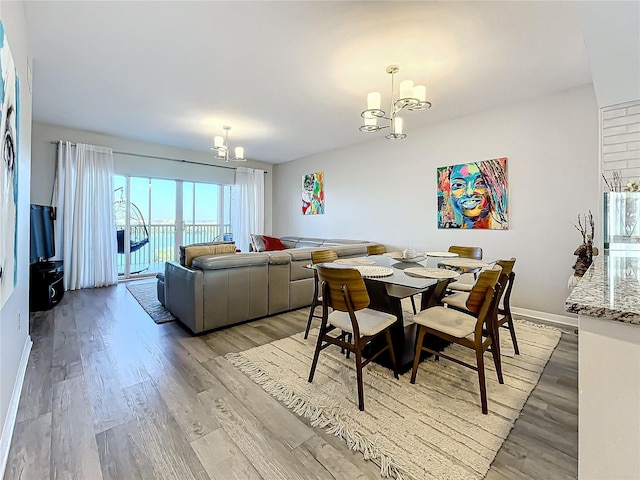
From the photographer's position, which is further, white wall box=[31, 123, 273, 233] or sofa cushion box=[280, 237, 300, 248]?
sofa cushion box=[280, 237, 300, 248]

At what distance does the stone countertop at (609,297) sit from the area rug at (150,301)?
3.58 meters

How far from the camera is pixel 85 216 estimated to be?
16.0ft

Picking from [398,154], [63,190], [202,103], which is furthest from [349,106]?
[63,190]

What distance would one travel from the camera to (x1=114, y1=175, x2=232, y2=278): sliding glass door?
565 cm

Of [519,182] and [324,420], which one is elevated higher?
[519,182]

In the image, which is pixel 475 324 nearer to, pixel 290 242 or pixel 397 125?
pixel 397 125

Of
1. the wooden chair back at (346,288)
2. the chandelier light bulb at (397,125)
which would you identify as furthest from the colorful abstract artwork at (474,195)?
the wooden chair back at (346,288)

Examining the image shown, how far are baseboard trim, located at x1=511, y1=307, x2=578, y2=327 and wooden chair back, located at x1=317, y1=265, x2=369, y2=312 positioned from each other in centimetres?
281

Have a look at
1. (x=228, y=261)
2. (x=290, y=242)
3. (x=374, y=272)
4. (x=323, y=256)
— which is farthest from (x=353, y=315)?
(x=290, y=242)

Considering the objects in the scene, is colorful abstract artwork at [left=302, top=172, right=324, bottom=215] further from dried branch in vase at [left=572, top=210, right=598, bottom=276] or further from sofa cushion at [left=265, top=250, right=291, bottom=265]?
dried branch in vase at [left=572, top=210, right=598, bottom=276]

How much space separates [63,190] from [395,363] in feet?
18.5

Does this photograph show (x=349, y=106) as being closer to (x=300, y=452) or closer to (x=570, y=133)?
(x=570, y=133)

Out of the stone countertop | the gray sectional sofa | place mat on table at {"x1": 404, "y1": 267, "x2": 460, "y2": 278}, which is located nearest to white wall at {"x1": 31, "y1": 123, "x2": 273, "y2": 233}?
the gray sectional sofa

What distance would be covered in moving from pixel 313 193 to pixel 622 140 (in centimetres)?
482
